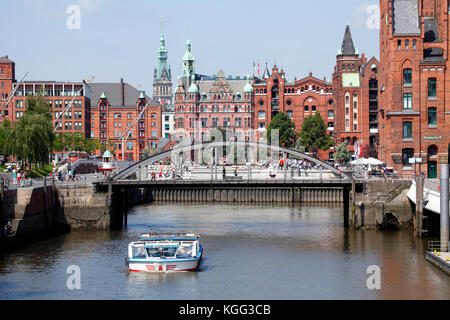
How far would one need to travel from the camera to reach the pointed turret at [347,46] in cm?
18575

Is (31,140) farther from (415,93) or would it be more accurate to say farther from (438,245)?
(438,245)

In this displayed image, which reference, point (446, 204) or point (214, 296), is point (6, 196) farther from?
point (446, 204)

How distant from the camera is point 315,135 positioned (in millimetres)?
181750

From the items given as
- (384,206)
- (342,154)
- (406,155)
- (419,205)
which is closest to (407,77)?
(406,155)

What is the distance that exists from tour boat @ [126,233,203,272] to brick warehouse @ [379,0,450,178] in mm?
41108

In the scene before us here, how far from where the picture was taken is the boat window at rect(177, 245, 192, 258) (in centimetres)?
5509

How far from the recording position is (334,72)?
192000mm

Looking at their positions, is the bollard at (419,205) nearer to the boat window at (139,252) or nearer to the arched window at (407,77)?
the boat window at (139,252)

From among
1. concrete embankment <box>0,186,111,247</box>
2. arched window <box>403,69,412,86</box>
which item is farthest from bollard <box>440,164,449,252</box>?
arched window <box>403,69,412,86</box>

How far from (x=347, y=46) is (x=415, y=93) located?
318 feet

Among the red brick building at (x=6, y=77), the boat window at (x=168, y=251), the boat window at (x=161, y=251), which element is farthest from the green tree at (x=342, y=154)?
the boat window at (x=161, y=251)

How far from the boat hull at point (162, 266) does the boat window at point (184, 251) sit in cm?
149

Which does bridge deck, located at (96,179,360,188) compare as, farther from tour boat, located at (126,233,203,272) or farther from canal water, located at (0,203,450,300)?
tour boat, located at (126,233,203,272)
